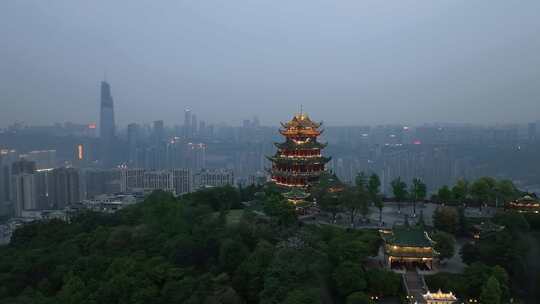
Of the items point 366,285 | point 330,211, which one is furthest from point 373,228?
point 366,285

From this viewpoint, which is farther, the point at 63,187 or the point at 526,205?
the point at 63,187

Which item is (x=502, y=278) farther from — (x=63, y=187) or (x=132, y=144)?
(x=132, y=144)

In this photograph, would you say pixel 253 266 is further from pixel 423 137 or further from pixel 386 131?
pixel 386 131

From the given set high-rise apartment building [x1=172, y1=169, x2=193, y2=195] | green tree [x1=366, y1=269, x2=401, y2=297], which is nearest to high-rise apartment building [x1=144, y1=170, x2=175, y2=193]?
high-rise apartment building [x1=172, y1=169, x2=193, y2=195]

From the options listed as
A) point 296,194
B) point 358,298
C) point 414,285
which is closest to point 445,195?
point 296,194

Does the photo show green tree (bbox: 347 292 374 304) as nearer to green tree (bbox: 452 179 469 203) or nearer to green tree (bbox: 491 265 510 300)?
green tree (bbox: 491 265 510 300)

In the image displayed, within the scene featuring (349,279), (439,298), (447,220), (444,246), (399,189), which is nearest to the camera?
(439,298)
